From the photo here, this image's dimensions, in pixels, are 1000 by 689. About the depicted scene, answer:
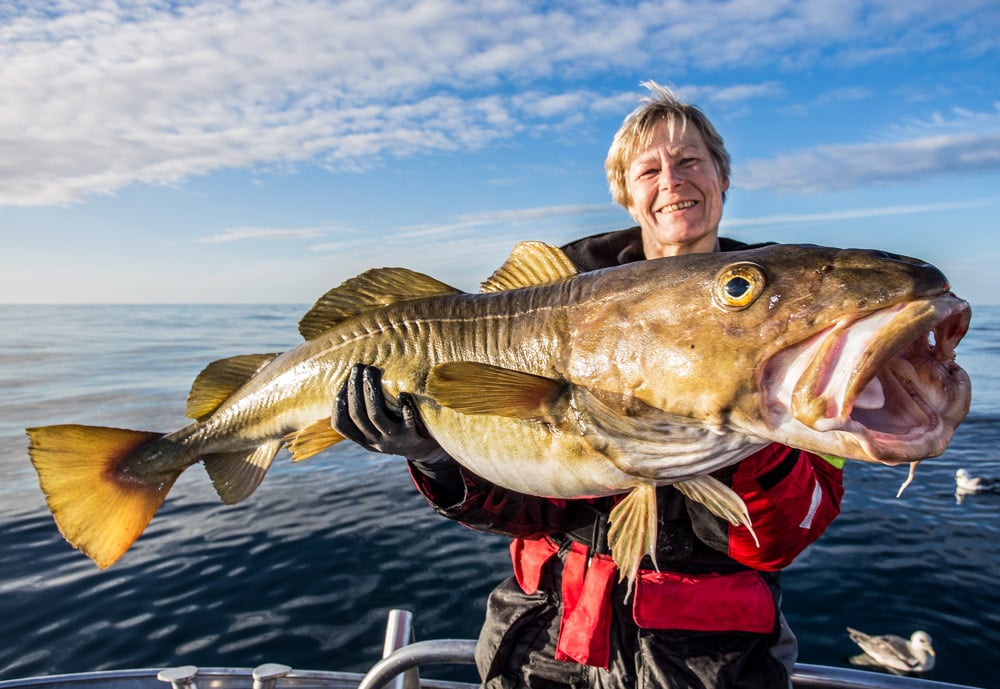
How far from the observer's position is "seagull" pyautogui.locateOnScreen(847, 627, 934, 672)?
21.8 feet

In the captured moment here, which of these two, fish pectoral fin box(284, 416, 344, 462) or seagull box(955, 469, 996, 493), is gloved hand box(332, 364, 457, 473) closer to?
fish pectoral fin box(284, 416, 344, 462)

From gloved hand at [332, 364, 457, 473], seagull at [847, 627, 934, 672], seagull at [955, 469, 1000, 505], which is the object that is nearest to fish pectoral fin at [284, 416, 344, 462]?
gloved hand at [332, 364, 457, 473]

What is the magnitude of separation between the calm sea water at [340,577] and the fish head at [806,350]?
573 centimetres

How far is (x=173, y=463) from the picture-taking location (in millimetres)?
3727

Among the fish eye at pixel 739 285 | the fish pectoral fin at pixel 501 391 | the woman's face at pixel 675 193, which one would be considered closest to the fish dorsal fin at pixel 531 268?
the fish pectoral fin at pixel 501 391

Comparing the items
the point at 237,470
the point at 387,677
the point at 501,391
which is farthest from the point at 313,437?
the point at 387,677

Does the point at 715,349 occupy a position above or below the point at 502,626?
above

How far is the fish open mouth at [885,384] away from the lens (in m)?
1.77

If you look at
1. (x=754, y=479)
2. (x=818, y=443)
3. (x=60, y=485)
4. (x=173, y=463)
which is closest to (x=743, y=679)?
(x=754, y=479)

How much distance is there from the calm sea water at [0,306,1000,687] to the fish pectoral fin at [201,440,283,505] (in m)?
3.87

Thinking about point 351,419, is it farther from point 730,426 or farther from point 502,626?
point 730,426

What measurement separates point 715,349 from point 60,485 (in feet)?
10.8

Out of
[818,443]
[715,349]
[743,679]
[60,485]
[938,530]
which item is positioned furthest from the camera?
[938,530]

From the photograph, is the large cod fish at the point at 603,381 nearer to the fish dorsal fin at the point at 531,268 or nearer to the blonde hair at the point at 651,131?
the fish dorsal fin at the point at 531,268
